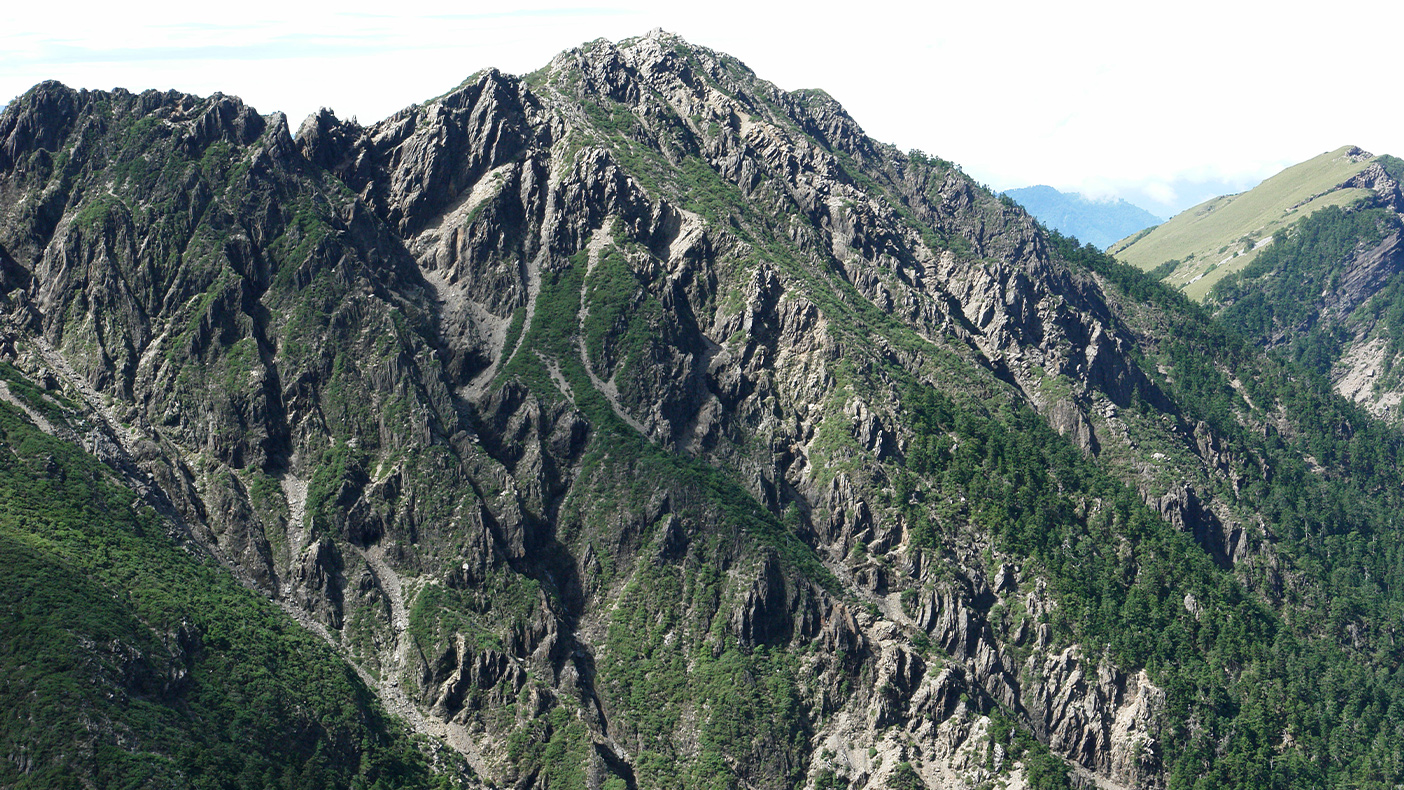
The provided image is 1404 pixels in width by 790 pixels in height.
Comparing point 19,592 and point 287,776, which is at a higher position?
point 19,592

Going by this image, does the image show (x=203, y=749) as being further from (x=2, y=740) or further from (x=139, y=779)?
(x=2, y=740)

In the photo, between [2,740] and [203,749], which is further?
[203,749]

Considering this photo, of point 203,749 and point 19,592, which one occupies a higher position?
point 19,592

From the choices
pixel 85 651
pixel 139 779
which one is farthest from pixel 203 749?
pixel 85 651

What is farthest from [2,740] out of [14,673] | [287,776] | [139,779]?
[287,776]

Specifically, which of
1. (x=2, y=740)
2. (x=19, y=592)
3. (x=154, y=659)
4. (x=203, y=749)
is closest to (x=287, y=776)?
(x=203, y=749)

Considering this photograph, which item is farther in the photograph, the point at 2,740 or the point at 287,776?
the point at 287,776

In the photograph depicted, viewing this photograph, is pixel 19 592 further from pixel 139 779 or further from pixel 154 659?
pixel 139 779

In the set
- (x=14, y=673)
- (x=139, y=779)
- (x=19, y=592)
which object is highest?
(x=19, y=592)

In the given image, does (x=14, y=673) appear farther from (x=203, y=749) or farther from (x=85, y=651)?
(x=203, y=749)
